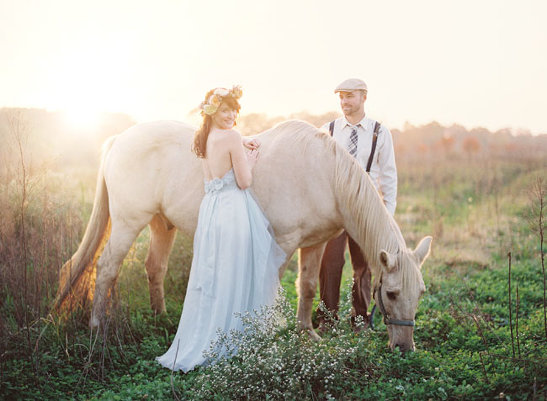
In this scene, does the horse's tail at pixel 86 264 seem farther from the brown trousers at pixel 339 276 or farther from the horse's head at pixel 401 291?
the horse's head at pixel 401 291

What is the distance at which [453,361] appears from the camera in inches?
138

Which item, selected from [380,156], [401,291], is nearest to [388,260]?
[401,291]

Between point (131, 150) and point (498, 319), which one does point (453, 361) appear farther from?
point (131, 150)

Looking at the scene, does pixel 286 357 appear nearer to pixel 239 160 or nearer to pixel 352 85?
pixel 239 160

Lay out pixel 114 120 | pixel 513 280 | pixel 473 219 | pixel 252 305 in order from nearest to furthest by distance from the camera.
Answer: pixel 252 305, pixel 513 280, pixel 114 120, pixel 473 219

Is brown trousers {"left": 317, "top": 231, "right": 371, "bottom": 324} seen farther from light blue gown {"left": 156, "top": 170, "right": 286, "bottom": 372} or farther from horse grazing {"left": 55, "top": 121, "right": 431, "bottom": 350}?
light blue gown {"left": 156, "top": 170, "right": 286, "bottom": 372}

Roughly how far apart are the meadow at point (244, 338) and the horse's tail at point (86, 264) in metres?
0.13

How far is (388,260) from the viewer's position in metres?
3.42

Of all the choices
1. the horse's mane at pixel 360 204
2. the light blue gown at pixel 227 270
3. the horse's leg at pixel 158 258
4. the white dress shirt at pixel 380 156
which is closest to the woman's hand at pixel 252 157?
the light blue gown at pixel 227 270

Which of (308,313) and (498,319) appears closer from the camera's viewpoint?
(308,313)

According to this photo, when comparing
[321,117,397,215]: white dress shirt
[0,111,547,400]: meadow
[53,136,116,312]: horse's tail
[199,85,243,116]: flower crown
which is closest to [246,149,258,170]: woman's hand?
[199,85,243,116]: flower crown

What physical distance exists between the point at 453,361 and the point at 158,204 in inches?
118

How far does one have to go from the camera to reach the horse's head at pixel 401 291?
3436 mm

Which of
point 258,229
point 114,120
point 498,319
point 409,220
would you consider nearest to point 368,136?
point 258,229
